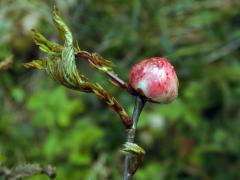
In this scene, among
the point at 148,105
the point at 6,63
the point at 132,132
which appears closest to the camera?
the point at 132,132

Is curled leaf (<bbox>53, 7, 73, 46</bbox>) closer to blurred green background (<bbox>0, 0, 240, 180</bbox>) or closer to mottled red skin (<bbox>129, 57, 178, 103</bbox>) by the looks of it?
mottled red skin (<bbox>129, 57, 178, 103</bbox>)

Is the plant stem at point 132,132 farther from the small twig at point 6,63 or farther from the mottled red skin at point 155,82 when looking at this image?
the small twig at point 6,63

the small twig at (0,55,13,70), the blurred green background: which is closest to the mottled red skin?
the small twig at (0,55,13,70)

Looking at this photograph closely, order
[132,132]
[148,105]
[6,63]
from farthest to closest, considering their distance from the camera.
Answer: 1. [148,105]
2. [6,63]
3. [132,132]

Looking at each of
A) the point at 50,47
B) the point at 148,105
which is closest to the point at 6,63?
the point at 50,47

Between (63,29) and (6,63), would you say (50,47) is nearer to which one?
(63,29)

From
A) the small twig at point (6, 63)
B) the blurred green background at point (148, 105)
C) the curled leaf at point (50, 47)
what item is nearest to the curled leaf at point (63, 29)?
the curled leaf at point (50, 47)

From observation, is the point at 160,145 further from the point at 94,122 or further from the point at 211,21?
the point at 211,21
